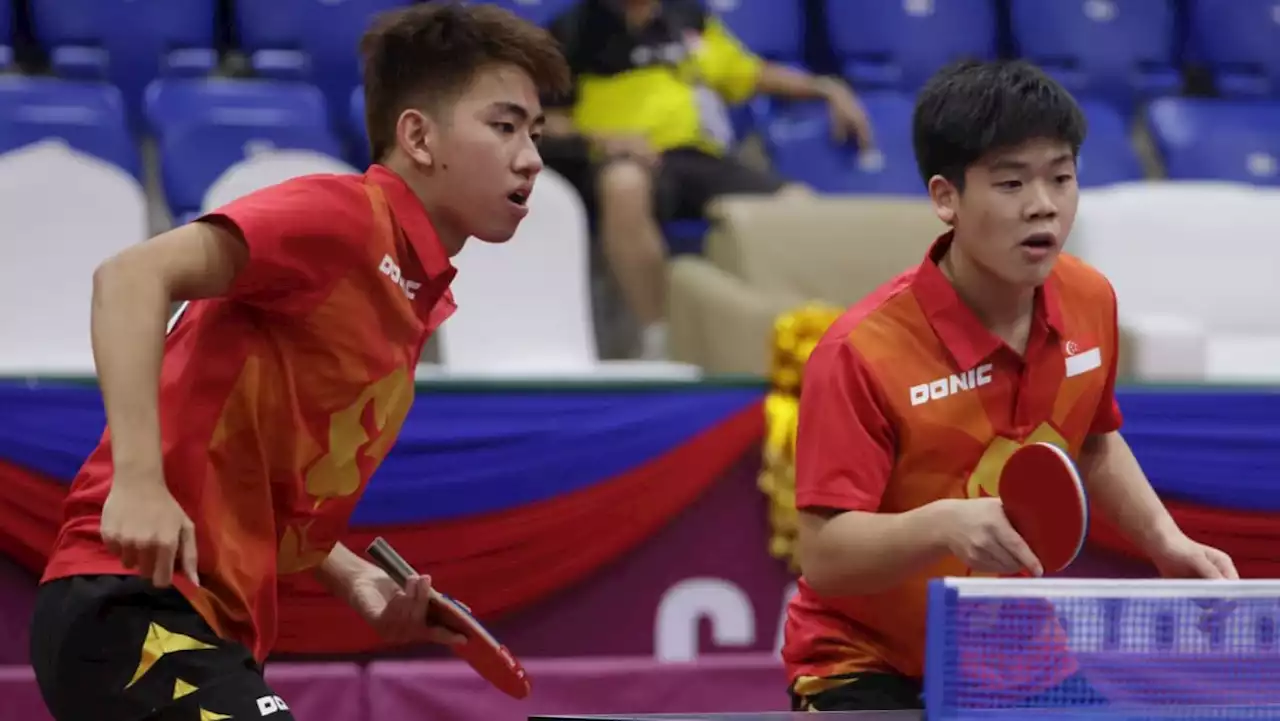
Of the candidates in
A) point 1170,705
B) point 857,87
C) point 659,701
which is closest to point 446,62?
point 1170,705

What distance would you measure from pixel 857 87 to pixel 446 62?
4.48 m

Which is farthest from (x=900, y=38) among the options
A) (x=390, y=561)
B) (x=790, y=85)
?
(x=390, y=561)

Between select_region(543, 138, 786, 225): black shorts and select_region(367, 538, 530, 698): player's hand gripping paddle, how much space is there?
329cm

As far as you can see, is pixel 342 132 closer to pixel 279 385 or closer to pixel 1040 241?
pixel 279 385

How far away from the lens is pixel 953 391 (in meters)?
2.39

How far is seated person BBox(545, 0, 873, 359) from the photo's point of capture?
5449 mm

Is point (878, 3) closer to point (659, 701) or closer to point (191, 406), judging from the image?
point (659, 701)

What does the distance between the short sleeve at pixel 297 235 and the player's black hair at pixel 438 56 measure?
8.5 inches

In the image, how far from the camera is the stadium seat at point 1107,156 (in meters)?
6.43

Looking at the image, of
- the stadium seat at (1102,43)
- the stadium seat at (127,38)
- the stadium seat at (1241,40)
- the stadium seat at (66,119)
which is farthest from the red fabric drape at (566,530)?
the stadium seat at (1241,40)

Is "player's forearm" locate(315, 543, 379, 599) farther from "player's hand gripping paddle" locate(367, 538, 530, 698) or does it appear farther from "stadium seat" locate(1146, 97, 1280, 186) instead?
"stadium seat" locate(1146, 97, 1280, 186)

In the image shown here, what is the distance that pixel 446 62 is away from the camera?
7.74ft

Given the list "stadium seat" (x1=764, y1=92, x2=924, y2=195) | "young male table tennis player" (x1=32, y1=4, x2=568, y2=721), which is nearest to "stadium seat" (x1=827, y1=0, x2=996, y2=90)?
"stadium seat" (x1=764, y1=92, x2=924, y2=195)

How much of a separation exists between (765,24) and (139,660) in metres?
4.97
